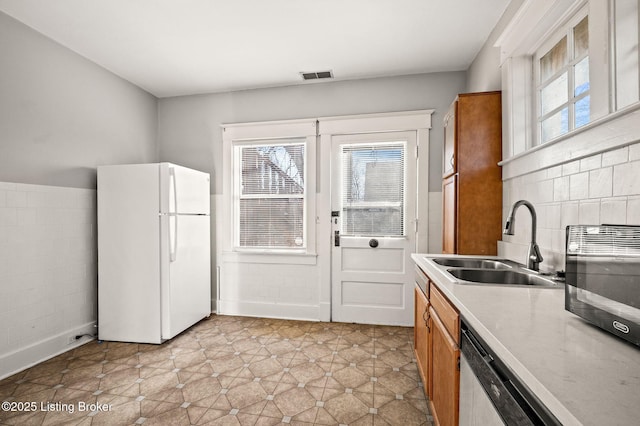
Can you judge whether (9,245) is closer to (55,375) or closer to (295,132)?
(55,375)

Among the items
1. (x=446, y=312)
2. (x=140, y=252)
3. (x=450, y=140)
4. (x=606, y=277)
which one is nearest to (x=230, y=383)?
(x=140, y=252)

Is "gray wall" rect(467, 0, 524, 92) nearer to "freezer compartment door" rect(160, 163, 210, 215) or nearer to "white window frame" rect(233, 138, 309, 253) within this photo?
"white window frame" rect(233, 138, 309, 253)

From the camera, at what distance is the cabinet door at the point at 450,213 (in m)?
2.30

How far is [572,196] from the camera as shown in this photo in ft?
4.85

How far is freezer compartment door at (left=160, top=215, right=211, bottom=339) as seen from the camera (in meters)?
2.81

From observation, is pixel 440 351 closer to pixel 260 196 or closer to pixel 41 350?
pixel 260 196

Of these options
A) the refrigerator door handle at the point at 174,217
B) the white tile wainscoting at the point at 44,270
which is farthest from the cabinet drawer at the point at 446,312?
the white tile wainscoting at the point at 44,270

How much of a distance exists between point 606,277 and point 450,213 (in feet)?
5.45

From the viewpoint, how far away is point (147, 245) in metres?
2.82

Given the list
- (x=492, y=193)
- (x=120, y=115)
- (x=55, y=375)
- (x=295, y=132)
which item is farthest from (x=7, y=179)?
(x=492, y=193)

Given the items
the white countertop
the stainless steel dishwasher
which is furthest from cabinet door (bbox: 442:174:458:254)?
the stainless steel dishwasher

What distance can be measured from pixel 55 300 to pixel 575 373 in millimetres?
3485

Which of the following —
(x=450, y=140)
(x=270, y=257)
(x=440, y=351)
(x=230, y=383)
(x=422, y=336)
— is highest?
(x=450, y=140)

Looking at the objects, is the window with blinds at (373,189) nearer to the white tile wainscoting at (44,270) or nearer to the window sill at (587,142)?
the window sill at (587,142)
